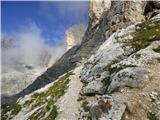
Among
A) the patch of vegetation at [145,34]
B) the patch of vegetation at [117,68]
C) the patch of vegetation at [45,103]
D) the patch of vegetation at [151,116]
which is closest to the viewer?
the patch of vegetation at [151,116]

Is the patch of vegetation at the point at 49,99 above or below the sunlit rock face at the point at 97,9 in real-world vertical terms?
below

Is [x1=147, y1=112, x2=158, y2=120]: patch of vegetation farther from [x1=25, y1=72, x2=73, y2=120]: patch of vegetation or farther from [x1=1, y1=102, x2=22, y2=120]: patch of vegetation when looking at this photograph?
[x1=1, y1=102, x2=22, y2=120]: patch of vegetation

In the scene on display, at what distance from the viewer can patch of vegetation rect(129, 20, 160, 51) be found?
160 ft

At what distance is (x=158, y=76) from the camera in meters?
40.0

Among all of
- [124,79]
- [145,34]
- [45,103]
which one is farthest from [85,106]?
[145,34]

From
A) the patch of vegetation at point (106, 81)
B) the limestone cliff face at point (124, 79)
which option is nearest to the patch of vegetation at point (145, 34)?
the limestone cliff face at point (124, 79)

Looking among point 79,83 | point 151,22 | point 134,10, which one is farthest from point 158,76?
point 134,10

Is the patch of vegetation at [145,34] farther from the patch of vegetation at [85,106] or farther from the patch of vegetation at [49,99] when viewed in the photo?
the patch of vegetation at [49,99]

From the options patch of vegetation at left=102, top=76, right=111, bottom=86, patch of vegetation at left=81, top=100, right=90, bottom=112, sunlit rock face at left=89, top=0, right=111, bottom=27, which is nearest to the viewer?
patch of vegetation at left=81, top=100, right=90, bottom=112

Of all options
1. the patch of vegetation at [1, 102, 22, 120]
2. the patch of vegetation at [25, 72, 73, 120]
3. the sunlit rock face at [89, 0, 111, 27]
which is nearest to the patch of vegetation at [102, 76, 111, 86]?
the patch of vegetation at [25, 72, 73, 120]

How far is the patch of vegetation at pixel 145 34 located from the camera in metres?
48.9

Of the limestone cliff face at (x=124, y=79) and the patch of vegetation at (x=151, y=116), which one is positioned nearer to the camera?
the patch of vegetation at (x=151, y=116)

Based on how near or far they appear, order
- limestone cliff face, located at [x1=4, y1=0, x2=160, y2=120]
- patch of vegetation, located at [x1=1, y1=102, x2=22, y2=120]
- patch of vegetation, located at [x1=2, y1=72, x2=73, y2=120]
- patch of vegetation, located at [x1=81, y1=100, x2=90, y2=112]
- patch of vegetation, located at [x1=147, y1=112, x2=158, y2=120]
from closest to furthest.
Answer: patch of vegetation, located at [x1=147, y1=112, x2=158, y2=120], limestone cliff face, located at [x1=4, y1=0, x2=160, y2=120], patch of vegetation, located at [x1=81, y1=100, x2=90, y2=112], patch of vegetation, located at [x1=2, y1=72, x2=73, y2=120], patch of vegetation, located at [x1=1, y1=102, x2=22, y2=120]

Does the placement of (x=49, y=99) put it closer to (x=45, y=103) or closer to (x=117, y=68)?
(x=45, y=103)
